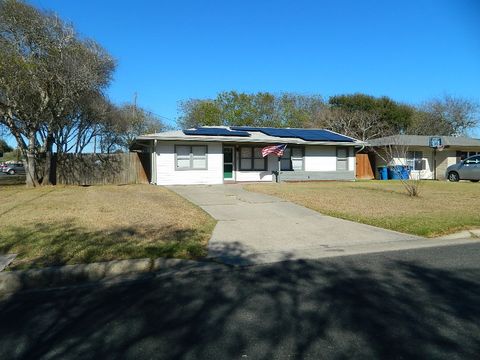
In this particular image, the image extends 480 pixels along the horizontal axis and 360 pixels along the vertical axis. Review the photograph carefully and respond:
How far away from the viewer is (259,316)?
14.0 ft

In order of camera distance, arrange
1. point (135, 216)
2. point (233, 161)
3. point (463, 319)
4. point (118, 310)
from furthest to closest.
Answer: point (233, 161), point (135, 216), point (118, 310), point (463, 319)

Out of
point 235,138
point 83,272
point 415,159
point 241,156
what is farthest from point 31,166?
point 415,159

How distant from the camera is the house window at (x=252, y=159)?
23641 mm

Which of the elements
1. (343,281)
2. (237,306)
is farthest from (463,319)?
(237,306)

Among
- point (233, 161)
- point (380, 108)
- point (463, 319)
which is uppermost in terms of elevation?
point (380, 108)

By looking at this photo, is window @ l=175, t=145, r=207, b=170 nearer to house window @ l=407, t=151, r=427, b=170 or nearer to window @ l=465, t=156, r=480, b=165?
window @ l=465, t=156, r=480, b=165

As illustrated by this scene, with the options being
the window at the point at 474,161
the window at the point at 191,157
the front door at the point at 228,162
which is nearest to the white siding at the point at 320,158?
the front door at the point at 228,162

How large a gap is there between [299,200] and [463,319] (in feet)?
32.0

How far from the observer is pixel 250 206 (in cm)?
1279

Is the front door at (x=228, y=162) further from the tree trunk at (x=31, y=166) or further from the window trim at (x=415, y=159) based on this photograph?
the window trim at (x=415, y=159)

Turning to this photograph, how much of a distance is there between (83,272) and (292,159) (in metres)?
19.7

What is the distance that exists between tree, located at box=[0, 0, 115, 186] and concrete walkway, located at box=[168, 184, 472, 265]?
435 inches

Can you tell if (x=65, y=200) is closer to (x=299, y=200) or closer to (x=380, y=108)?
(x=299, y=200)

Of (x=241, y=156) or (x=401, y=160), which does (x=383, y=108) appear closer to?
(x=401, y=160)
